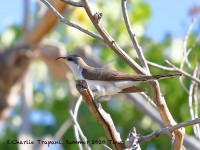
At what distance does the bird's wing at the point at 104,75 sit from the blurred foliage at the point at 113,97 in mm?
2795

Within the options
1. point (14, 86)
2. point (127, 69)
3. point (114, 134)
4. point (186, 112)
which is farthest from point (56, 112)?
point (114, 134)

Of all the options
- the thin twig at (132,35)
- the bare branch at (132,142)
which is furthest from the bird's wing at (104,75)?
the bare branch at (132,142)

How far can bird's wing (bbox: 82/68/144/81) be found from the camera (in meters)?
3.09

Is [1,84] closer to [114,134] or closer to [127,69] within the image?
[127,69]

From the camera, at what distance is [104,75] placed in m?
3.20

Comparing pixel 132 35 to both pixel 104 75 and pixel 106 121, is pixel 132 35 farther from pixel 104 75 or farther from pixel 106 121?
pixel 104 75

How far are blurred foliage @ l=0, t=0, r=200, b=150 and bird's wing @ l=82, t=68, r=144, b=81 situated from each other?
9.17 feet

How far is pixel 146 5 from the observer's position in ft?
24.3

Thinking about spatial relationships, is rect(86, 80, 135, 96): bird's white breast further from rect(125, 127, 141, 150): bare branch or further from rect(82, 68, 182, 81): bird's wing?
rect(125, 127, 141, 150): bare branch

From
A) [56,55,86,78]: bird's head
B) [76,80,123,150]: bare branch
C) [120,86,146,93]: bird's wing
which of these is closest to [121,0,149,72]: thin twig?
[76,80,123,150]: bare branch

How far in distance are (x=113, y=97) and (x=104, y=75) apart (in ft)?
11.8

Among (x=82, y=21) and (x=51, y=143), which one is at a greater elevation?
(x=82, y=21)

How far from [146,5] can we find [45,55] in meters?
1.51

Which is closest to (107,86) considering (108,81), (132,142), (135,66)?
(108,81)
